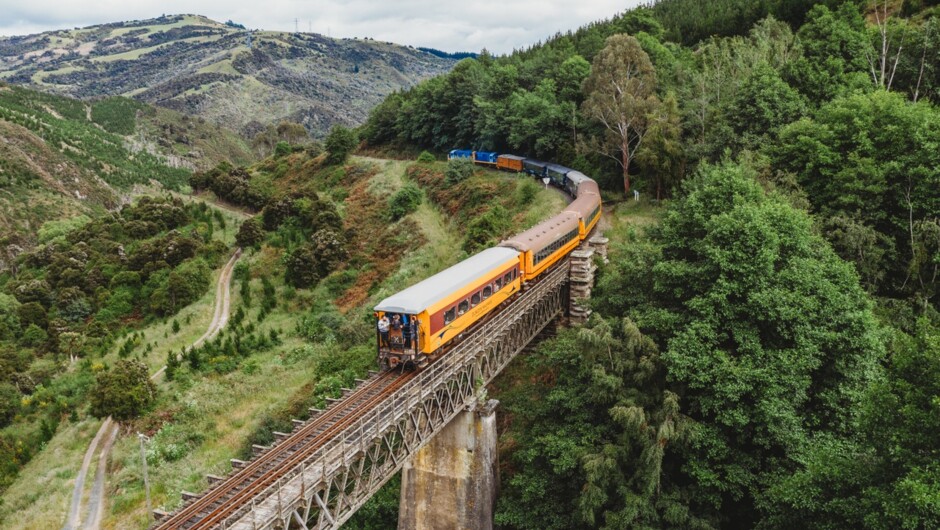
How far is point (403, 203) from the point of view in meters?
64.6

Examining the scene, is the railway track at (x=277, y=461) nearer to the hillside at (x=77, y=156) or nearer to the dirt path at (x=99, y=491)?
the dirt path at (x=99, y=491)

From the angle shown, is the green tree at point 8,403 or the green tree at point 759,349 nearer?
the green tree at point 759,349

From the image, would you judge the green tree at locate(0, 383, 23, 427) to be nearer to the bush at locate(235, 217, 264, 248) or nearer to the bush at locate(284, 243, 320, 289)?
the bush at locate(284, 243, 320, 289)

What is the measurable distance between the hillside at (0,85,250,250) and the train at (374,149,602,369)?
3240 inches

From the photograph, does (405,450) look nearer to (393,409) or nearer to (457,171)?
(393,409)

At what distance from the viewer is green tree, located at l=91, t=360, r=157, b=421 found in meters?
36.4

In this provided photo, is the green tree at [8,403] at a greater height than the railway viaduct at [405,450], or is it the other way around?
the railway viaduct at [405,450]

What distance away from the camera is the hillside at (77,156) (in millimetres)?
102750

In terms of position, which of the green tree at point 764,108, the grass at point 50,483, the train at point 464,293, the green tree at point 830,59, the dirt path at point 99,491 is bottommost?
the grass at point 50,483

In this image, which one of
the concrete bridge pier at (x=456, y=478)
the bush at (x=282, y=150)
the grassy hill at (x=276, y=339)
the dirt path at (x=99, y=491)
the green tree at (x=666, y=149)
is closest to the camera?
the concrete bridge pier at (x=456, y=478)

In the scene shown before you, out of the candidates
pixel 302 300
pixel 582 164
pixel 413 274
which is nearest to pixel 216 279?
pixel 302 300

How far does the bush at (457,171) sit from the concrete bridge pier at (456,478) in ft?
142

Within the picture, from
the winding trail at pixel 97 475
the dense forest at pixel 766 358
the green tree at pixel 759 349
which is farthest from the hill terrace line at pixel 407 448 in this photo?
the winding trail at pixel 97 475

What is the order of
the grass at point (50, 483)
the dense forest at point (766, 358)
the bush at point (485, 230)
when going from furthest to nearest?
the bush at point (485, 230)
the grass at point (50, 483)
the dense forest at point (766, 358)
